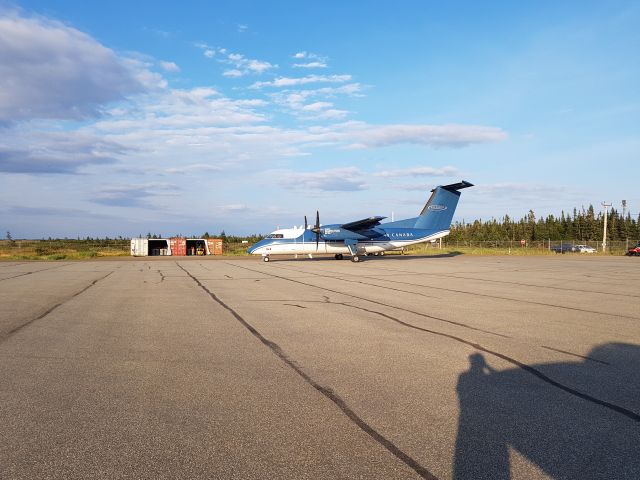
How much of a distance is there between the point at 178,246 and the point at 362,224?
35.4m

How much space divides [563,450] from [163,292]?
14.6 metres

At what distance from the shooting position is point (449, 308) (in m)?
12.4

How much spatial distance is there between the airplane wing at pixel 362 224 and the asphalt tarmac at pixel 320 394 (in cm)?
2420

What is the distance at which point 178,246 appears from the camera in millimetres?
64062

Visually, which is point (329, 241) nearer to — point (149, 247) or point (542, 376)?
point (542, 376)

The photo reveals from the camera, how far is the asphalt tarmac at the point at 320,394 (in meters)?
3.77

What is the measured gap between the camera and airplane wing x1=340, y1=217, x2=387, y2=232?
117ft

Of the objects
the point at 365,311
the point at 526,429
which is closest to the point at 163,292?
the point at 365,311

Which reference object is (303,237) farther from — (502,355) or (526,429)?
(526,429)

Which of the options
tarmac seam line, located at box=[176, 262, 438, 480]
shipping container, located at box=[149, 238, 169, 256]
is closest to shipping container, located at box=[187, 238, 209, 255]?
shipping container, located at box=[149, 238, 169, 256]

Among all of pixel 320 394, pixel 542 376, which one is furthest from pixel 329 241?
pixel 320 394

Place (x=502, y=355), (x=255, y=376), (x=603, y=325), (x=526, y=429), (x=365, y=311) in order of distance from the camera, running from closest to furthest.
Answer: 1. (x=526, y=429)
2. (x=255, y=376)
3. (x=502, y=355)
4. (x=603, y=325)
5. (x=365, y=311)

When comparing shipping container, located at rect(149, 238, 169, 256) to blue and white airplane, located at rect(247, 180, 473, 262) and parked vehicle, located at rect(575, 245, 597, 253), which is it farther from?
parked vehicle, located at rect(575, 245, 597, 253)

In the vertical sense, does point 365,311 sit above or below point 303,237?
below
